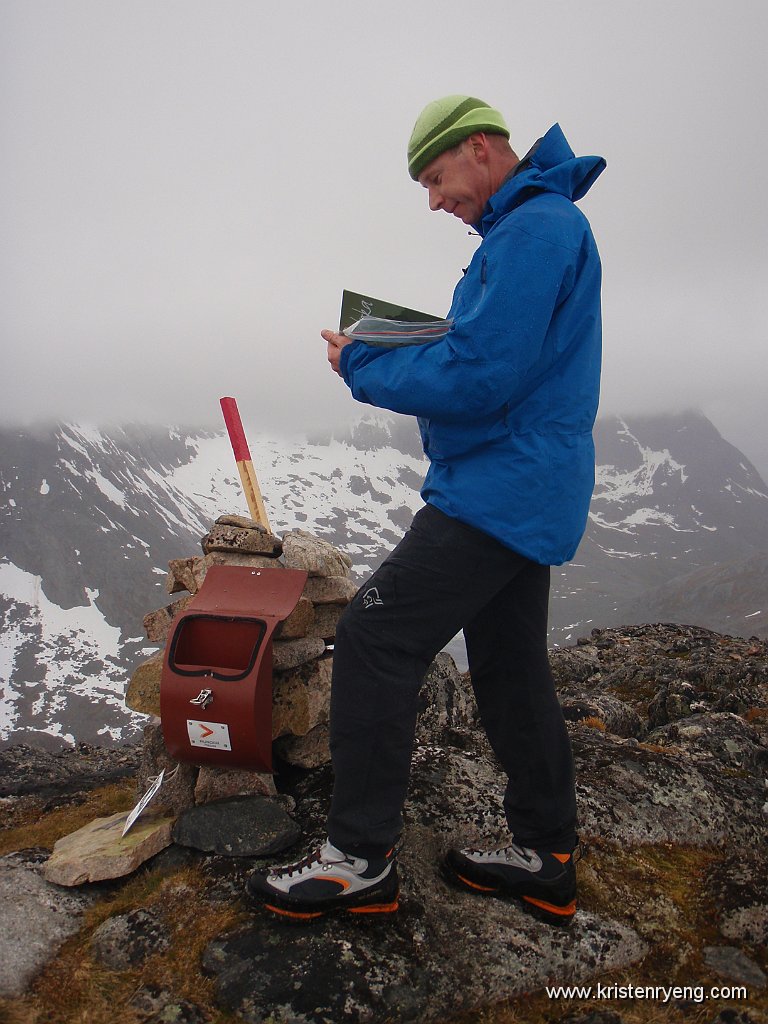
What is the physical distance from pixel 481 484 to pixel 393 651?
3.57ft

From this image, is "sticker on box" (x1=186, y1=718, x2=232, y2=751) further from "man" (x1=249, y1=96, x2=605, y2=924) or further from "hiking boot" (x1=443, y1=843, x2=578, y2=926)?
"hiking boot" (x1=443, y1=843, x2=578, y2=926)

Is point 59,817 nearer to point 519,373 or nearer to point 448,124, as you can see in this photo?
point 519,373

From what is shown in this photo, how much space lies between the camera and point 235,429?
6969 millimetres

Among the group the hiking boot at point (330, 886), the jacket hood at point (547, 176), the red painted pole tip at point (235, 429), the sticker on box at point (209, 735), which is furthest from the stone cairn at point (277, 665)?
the jacket hood at point (547, 176)

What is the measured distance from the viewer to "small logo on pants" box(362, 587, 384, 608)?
375 cm

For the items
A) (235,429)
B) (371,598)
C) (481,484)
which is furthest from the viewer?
(235,429)

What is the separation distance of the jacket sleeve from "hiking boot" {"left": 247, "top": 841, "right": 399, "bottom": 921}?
2.67 metres

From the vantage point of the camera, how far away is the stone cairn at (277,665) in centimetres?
536

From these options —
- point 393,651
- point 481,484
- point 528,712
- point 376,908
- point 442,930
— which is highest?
point 481,484

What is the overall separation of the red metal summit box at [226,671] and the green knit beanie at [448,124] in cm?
340

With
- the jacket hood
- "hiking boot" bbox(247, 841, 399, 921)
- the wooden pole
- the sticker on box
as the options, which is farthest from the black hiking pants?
the wooden pole

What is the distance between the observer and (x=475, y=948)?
12.6ft

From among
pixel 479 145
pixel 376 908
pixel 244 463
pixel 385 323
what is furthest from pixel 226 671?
pixel 479 145

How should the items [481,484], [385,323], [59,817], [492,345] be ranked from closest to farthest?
[492,345]
[481,484]
[385,323]
[59,817]
